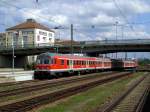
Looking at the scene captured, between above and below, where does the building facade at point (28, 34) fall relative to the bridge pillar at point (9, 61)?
above

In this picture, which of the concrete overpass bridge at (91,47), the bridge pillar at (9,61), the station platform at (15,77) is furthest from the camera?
the bridge pillar at (9,61)

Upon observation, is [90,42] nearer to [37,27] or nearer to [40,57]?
[40,57]

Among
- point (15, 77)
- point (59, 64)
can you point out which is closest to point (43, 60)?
point (59, 64)

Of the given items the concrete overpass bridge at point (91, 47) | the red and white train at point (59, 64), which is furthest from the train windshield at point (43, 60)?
the concrete overpass bridge at point (91, 47)

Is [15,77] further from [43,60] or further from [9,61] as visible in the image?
[9,61]

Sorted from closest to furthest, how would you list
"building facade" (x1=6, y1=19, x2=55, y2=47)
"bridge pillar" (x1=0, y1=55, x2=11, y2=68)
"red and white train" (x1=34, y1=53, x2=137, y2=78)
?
"red and white train" (x1=34, y1=53, x2=137, y2=78) < "bridge pillar" (x1=0, y1=55, x2=11, y2=68) < "building facade" (x1=6, y1=19, x2=55, y2=47)

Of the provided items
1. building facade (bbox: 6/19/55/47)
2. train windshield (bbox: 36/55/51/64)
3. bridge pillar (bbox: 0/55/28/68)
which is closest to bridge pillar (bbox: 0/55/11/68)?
bridge pillar (bbox: 0/55/28/68)

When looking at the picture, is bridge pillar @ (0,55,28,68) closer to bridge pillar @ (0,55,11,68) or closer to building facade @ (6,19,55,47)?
bridge pillar @ (0,55,11,68)

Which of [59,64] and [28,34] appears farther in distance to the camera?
[28,34]

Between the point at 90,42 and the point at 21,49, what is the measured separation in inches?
877

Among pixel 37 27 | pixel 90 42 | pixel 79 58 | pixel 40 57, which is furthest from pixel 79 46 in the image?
pixel 37 27

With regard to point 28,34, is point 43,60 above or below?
below

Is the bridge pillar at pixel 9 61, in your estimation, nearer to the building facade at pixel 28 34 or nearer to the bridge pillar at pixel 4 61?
the bridge pillar at pixel 4 61

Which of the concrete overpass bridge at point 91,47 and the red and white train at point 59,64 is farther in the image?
the concrete overpass bridge at point 91,47
